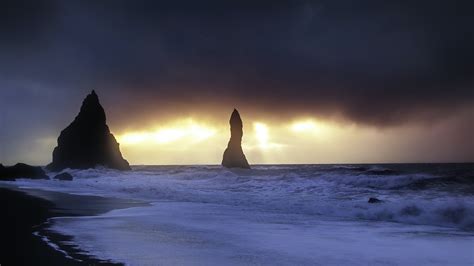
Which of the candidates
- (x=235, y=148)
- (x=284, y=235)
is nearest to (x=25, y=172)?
(x=284, y=235)

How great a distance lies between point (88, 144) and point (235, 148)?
39728mm

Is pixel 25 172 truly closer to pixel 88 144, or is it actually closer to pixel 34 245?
pixel 88 144

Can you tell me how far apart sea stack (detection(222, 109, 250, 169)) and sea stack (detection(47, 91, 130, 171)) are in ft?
91.9

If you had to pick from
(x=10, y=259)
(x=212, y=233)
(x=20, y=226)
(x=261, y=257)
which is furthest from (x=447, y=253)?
(x=20, y=226)

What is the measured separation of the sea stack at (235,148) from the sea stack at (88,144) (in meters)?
28.0

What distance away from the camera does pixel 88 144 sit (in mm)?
108500

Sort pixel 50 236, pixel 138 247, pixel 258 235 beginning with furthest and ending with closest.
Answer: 1. pixel 258 235
2. pixel 50 236
3. pixel 138 247

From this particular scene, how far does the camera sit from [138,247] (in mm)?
9734

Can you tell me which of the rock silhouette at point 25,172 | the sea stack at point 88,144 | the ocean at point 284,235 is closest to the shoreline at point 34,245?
the ocean at point 284,235

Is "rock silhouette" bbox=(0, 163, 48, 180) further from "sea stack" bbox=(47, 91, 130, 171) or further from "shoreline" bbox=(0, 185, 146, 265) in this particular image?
"shoreline" bbox=(0, 185, 146, 265)

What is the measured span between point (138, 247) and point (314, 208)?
1180 centimetres

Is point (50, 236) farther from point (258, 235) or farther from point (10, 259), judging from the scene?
point (258, 235)

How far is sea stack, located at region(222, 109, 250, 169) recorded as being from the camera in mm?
118312

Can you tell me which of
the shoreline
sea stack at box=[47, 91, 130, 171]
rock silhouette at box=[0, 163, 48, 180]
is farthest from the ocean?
sea stack at box=[47, 91, 130, 171]
